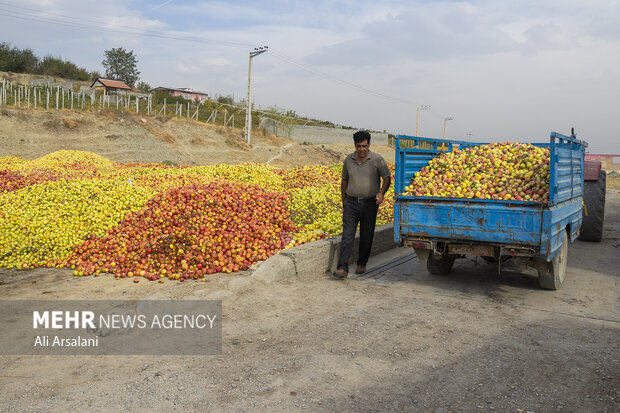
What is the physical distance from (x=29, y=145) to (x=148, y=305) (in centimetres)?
2579

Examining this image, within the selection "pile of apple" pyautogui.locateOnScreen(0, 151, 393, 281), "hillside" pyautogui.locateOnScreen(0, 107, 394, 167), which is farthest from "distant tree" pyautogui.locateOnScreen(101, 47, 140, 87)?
"pile of apple" pyautogui.locateOnScreen(0, 151, 393, 281)

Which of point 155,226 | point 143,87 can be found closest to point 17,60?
point 143,87

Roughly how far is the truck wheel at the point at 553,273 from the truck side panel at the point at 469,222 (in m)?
0.70

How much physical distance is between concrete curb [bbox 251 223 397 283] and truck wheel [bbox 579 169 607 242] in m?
5.18

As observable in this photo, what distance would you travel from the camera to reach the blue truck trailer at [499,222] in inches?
212

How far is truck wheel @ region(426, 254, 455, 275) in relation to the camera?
676 centimetres

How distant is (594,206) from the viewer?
9359mm

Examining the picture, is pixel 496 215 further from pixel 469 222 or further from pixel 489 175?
pixel 489 175

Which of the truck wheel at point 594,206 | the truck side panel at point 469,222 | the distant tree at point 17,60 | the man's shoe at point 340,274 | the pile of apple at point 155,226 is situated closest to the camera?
the truck side panel at point 469,222

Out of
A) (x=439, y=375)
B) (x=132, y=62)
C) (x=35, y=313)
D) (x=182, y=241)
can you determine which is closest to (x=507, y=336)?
(x=439, y=375)

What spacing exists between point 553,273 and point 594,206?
175 inches

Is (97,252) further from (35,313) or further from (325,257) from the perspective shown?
(325,257)

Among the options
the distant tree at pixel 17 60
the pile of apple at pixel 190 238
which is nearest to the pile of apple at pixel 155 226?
the pile of apple at pixel 190 238

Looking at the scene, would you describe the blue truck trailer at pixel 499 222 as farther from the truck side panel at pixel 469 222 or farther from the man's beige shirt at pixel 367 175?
the man's beige shirt at pixel 367 175
